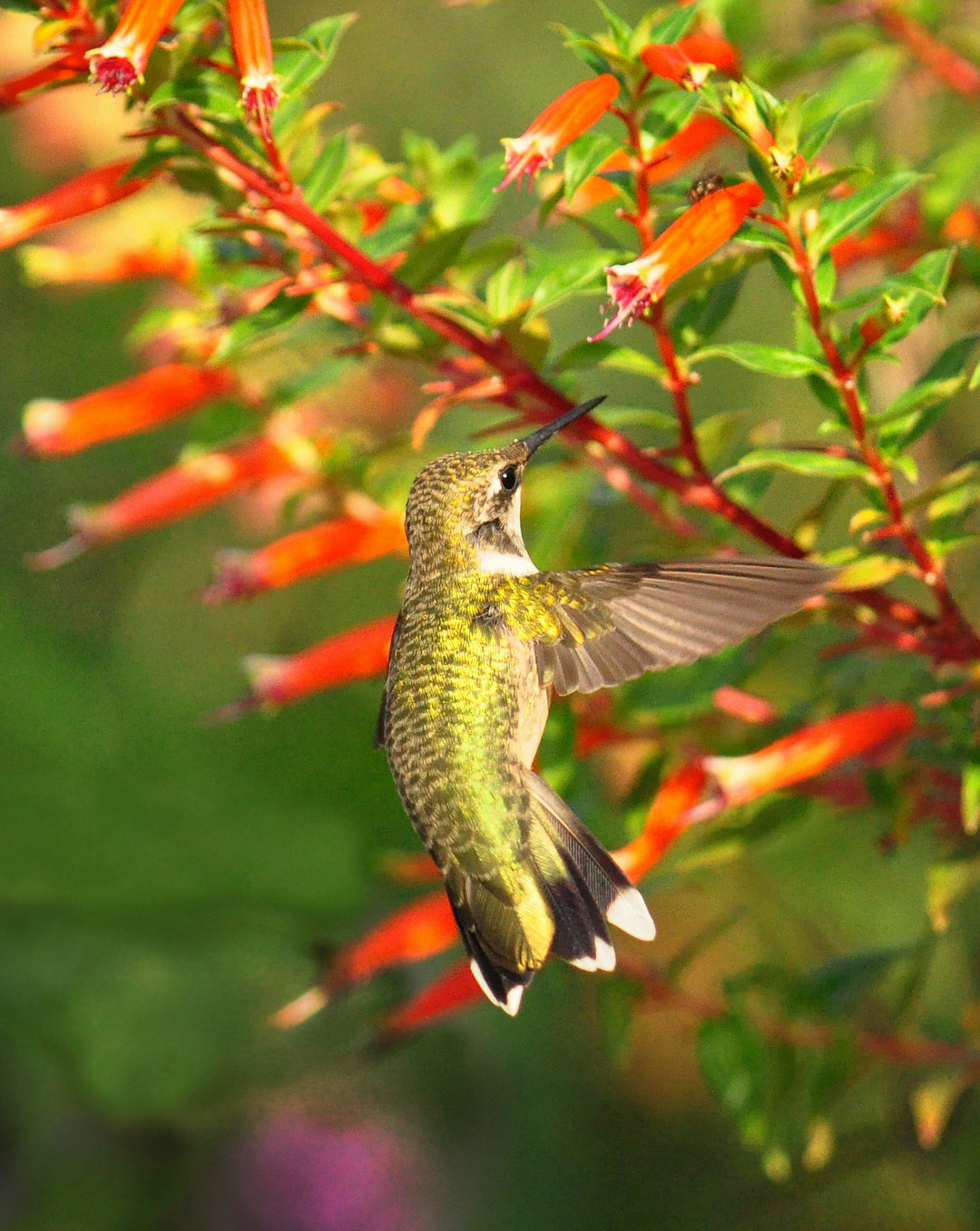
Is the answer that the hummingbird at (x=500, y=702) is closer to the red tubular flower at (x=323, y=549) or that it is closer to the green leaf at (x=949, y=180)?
the red tubular flower at (x=323, y=549)

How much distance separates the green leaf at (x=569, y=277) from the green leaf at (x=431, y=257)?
128 mm

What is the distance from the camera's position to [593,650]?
1654mm

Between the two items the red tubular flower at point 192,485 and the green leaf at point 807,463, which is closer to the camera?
the green leaf at point 807,463

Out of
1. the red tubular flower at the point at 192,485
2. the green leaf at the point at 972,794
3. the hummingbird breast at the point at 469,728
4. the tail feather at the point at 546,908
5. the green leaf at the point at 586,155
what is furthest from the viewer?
the red tubular flower at the point at 192,485

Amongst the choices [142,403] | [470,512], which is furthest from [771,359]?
[142,403]

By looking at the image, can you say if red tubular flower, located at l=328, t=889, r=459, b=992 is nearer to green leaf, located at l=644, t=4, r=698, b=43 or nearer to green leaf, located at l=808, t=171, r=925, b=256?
green leaf, located at l=808, t=171, r=925, b=256

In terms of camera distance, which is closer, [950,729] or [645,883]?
[950,729]

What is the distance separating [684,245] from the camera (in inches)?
51.3

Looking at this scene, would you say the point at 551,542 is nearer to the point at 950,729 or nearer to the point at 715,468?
the point at 715,468

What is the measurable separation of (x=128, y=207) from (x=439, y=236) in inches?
84.2

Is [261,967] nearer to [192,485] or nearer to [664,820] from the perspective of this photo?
[192,485]

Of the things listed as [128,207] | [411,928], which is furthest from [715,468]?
[128,207]

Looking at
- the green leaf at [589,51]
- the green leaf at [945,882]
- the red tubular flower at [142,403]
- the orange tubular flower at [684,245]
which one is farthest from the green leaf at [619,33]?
the green leaf at [945,882]

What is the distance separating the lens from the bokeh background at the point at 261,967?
3.29 metres
